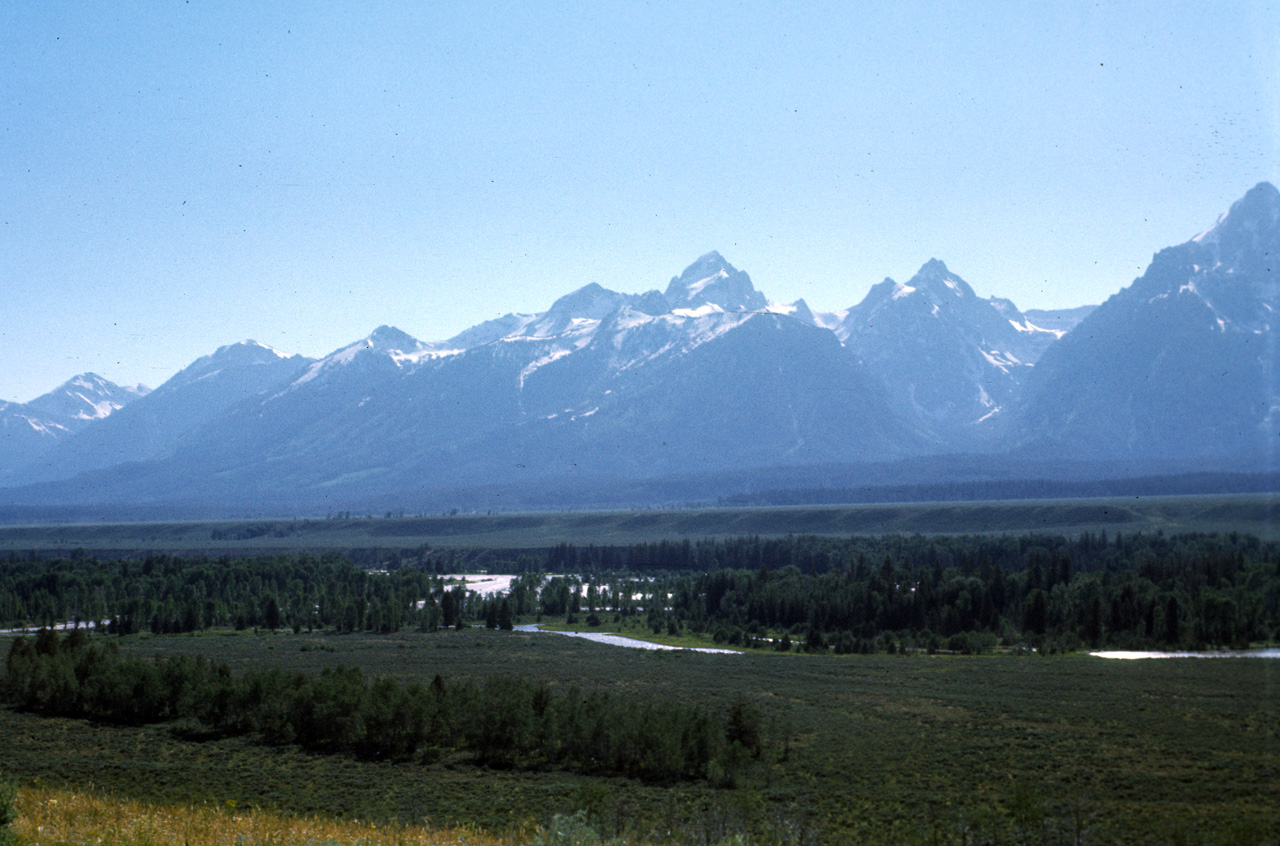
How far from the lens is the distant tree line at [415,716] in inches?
2350

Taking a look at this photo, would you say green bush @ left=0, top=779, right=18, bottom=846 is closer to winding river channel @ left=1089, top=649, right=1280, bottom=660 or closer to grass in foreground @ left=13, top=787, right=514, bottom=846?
grass in foreground @ left=13, top=787, right=514, bottom=846

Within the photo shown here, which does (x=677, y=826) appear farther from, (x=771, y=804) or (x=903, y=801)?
(x=903, y=801)

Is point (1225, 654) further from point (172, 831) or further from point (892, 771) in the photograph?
point (172, 831)

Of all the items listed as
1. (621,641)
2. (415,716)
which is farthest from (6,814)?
(621,641)

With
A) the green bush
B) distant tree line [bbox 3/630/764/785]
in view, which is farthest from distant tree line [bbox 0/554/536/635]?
the green bush

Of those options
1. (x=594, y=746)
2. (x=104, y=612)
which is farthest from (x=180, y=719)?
(x=104, y=612)

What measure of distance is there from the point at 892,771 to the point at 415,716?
29.8 metres

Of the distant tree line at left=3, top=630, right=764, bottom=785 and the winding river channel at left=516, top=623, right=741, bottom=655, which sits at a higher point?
the distant tree line at left=3, top=630, right=764, bottom=785

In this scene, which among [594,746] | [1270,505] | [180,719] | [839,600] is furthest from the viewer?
[839,600]

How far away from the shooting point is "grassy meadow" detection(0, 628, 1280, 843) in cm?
4428

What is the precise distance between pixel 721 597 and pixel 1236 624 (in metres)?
117

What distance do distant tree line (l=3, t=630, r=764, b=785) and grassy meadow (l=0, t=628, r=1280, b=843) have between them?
7.93 feet

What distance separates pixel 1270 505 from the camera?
47.6 m

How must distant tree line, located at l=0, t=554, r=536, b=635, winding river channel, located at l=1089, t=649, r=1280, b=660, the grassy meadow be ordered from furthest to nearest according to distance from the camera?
1. distant tree line, located at l=0, t=554, r=536, b=635
2. the grassy meadow
3. winding river channel, located at l=1089, t=649, r=1280, b=660
